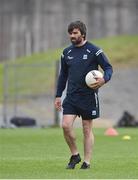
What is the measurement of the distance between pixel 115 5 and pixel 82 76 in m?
30.7

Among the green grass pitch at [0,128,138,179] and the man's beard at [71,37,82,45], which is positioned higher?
the man's beard at [71,37,82,45]

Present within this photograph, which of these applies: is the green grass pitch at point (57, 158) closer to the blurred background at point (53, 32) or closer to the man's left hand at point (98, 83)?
the man's left hand at point (98, 83)

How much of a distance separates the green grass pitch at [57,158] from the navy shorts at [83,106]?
83 cm

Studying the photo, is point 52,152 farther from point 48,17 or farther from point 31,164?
point 48,17

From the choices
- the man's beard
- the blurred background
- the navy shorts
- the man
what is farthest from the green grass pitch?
the blurred background

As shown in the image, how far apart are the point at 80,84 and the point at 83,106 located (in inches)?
13.1

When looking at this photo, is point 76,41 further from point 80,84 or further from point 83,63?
point 80,84

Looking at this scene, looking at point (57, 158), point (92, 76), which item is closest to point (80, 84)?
point (92, 76)

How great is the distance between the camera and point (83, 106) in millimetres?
12758

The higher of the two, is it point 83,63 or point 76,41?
point 76,41

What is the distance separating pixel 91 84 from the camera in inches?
494

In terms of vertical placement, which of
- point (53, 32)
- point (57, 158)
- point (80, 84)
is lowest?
point (53, 32)

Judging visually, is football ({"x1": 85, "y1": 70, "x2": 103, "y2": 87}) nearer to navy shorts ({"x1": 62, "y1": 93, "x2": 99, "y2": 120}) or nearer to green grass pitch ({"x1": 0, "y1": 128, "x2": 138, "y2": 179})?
navy shorts ({"x1": 62, "y1": 93, "x2": 99, "y2": 120})

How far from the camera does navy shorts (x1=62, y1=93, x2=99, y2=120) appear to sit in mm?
12758
